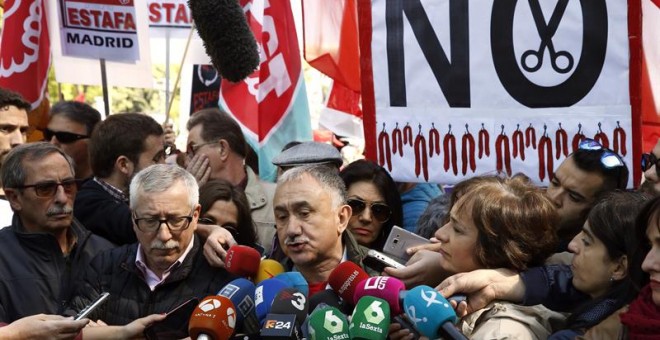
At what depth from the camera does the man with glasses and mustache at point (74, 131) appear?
811cm

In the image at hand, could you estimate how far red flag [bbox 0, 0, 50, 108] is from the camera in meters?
8.98

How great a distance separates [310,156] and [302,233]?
4.06ft

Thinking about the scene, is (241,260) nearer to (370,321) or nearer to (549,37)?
(370,321)

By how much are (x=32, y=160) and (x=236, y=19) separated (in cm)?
134

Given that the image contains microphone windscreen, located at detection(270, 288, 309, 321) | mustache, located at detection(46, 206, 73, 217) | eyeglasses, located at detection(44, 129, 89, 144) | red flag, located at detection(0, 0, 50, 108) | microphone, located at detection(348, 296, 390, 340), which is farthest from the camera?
red flag, located at detection(0, 0, 50, 108)

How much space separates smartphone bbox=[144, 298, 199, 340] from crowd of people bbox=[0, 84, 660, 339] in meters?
0.05

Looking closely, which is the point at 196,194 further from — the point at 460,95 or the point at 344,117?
the point at 344,117

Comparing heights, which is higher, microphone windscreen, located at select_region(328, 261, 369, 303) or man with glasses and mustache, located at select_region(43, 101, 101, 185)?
man with glasses and mustache, located at select_region(43, 101, 101, 185)

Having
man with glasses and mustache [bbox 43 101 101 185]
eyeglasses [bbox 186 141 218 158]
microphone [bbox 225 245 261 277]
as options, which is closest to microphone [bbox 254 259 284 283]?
microphone [bbox 225 245 261 277]

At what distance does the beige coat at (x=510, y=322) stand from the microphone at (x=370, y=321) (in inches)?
15.9

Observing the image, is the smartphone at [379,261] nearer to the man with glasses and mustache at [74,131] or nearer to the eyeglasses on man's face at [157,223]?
the eyeglasses on man's face at [157,223]

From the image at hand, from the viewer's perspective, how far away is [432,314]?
382cm

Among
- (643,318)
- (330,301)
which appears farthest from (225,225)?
(643,318)

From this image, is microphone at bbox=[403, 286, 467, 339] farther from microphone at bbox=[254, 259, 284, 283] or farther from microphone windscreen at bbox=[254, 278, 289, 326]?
microphone at bbox=[254, 259, 284, 283]
